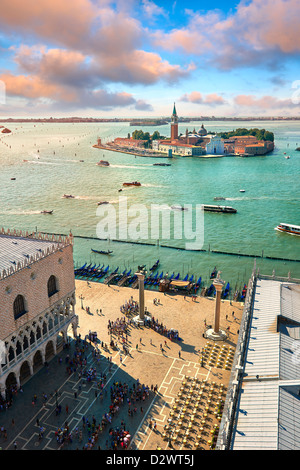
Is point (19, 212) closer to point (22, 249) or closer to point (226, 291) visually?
point (226, 291)

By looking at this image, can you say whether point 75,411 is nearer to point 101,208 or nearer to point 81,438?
point 81,438

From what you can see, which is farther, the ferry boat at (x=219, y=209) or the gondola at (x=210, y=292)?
the ferry boat at (x=219, y=209)

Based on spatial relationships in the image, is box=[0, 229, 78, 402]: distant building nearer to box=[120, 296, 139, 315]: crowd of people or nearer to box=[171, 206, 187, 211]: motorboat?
box=[120, 296, 139, 315]: crowd of people

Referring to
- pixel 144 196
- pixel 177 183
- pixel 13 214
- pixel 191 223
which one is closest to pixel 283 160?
pixel 177 183

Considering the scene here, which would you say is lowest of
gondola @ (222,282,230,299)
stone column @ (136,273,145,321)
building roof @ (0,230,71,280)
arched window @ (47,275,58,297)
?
gondola @ (222,282,230,299)

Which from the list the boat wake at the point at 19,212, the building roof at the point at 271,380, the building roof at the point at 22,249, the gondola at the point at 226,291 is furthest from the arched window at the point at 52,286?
the boat wake at the point at 19,212

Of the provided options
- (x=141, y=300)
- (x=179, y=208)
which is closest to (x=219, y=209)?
(x=179, y=208)

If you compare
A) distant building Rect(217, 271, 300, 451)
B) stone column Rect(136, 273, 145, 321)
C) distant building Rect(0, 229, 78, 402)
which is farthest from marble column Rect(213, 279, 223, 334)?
distant building Rect(0, 229, 78, 402)

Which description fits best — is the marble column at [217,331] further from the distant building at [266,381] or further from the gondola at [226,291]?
the gondola at [226,291]
